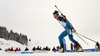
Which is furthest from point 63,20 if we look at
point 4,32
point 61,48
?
point 4,32

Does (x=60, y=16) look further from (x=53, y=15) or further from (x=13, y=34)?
(x=13, y=34)

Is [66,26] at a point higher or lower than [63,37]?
higher

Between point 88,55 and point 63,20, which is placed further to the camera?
point 63,20

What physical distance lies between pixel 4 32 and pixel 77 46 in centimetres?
5487

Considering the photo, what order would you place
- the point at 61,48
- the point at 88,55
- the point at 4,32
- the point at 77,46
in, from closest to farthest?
the point at 88,55
the point at 77,46
the point at 61,48
the point at 4,32

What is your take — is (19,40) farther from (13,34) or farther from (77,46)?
(77,46)

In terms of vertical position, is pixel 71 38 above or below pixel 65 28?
below

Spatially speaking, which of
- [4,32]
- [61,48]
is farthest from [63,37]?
[4,32]

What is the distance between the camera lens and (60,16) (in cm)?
473

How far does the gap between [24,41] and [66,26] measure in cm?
5774

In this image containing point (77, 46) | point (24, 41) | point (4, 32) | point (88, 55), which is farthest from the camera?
point (24, 41)

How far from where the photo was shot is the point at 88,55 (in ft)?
8.59

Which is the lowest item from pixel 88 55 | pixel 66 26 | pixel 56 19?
pixel 88 55

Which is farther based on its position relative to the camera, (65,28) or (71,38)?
(65,28)
